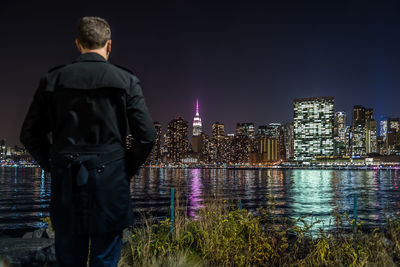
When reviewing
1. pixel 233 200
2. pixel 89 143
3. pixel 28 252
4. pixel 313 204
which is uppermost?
pixel 89 143

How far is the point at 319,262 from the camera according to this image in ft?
18.1

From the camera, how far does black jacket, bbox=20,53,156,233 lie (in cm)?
219

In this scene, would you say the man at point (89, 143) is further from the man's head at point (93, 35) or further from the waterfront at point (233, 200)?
the waterfront at point (233, 200)

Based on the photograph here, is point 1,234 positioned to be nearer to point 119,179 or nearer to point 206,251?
point 206,251

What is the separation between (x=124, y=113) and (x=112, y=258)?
103 centimetres

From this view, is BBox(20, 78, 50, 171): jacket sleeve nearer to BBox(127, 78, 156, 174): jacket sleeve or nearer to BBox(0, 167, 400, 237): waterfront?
BBox(127, 78, 156, 174): jacket sleeve

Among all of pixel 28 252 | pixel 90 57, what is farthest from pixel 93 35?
pixel 28 252

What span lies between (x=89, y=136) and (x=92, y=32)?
2.50 ft

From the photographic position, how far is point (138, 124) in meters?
2.36

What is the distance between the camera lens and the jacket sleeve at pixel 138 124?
236 cm

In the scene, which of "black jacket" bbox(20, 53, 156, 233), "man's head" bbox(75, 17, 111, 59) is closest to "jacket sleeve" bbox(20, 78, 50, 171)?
"black jacket" bbox(20, 53, 156, 233)

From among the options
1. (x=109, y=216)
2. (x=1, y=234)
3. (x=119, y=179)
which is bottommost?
(x=1, y=234)

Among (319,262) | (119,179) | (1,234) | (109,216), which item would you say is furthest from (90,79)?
(1,234)

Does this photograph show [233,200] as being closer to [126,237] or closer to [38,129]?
[126,237]
